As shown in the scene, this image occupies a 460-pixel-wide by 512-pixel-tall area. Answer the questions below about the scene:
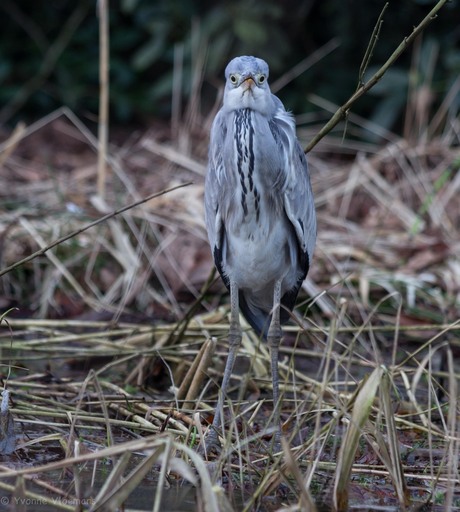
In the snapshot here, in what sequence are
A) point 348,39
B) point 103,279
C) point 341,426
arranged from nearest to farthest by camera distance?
1. point 341,426
2. point 103,279
3. point 348,39

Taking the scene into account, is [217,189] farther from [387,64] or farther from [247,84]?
[387,64]

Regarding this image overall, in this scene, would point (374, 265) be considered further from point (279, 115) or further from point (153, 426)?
point (153, 426)

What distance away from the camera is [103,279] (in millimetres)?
6000

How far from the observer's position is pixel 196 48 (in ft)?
28.3

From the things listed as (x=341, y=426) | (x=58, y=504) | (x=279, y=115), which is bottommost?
(x=341, y=426)

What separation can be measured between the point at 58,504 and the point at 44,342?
6.34 feet

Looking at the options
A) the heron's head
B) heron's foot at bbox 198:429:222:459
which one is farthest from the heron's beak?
heron's foot at bbox 198:429:222:459

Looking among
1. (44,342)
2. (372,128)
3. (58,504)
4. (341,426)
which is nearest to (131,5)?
(372,128)

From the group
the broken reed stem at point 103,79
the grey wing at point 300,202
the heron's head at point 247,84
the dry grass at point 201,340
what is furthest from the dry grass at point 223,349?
the heron's head at point 247,84

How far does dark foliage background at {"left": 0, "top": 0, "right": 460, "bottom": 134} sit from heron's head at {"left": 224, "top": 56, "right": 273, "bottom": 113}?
14.7 ft

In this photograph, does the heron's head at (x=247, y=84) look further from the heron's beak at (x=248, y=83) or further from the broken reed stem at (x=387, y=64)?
the broken reed stem at (x=387, y=64)

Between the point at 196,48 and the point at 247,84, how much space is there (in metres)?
5.03

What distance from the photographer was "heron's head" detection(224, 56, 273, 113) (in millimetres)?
3762

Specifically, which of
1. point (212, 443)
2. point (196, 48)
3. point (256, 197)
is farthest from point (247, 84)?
point (196, 48)
